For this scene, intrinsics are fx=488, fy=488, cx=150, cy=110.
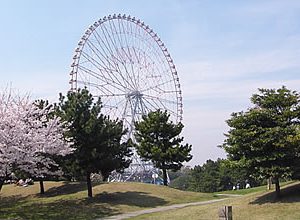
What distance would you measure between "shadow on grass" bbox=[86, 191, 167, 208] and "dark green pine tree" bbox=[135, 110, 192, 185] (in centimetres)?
764

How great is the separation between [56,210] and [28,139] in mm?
4488

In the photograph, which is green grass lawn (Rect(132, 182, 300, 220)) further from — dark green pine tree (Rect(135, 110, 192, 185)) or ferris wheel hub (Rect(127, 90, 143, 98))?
ferris wheel hub (Rect(127, 90, 143, 98))

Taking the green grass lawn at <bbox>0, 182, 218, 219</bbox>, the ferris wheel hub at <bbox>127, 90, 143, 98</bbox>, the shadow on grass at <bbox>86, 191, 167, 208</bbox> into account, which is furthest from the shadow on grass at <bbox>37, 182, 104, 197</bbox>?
the ferris wheel hub at <bbox>127, 90, 143, 98</bbox>

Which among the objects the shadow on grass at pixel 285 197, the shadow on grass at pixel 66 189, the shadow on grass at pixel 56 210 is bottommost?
the shadow on grass at pixel 56 210

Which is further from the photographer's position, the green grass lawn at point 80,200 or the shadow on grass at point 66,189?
the shadow on grass at point 66,189

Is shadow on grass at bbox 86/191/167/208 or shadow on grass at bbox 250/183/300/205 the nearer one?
shadow on grass at bbox 250/183/300/205

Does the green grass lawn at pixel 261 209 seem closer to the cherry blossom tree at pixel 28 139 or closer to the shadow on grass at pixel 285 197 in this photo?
Answer: the shadow on grass at pixel 285 197

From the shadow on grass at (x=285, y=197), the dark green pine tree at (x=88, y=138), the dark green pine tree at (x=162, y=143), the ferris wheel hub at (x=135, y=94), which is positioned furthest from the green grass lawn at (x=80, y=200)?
the ferris wheel hub at (x=135, y=94)

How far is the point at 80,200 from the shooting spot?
101 ft

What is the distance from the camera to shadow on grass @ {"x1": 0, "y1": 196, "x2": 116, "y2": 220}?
2648cm

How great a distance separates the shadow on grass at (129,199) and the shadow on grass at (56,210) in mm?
1181

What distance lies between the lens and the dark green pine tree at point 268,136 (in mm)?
20703

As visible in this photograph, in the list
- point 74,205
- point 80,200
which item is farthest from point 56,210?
point 80,200

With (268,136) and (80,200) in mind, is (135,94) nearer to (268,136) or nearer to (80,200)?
(80,200)
